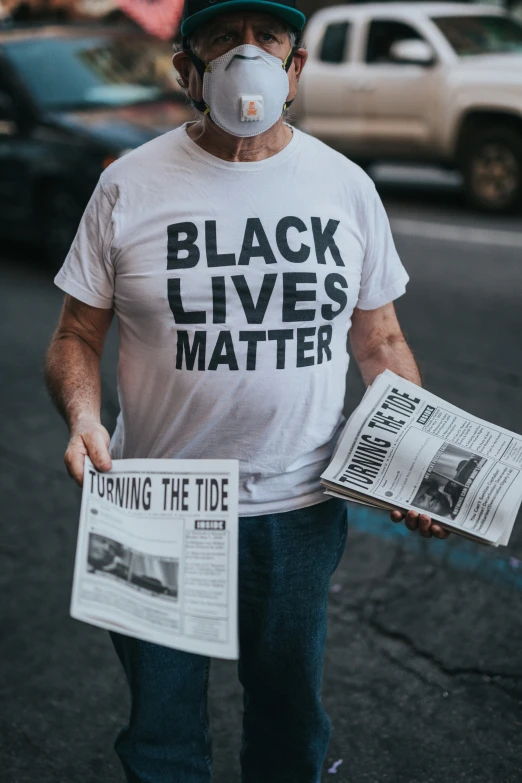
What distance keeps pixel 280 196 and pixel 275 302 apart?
203 mm

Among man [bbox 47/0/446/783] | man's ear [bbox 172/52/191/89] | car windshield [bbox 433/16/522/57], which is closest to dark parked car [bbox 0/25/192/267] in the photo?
car windshield [bbox 433/16/522/57]

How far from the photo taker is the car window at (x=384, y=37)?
430 inches

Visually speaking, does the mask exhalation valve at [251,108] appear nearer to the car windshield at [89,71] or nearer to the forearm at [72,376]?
the forearm at [72,376]

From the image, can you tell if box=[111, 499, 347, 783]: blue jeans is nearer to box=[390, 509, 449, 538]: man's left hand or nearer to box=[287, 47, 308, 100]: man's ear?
box=[390, 509, 449, 538]: man's left hand

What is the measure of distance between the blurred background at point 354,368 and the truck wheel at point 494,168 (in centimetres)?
2

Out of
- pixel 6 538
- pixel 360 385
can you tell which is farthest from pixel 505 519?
pixel 360 385

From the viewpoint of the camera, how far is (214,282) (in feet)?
6.31

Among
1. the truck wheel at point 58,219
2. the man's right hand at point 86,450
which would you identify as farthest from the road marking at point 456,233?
the man's right hand at point 86,450

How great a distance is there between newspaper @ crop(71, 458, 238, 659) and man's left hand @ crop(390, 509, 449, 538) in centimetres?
34

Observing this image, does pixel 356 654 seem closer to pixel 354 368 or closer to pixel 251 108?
pixel 251 108

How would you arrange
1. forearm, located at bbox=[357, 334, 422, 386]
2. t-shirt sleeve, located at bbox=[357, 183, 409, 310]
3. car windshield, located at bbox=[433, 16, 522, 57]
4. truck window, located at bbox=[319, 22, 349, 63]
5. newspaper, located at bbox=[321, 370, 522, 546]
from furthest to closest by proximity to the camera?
truck window, located at bbox=[319, 22, 349, 63], car windshield, located at bbox=[433, 16, 522, 57], forearm, located at bbox=[357, 334, 422, 386], t-shirt sleeve, located at bbox=[357, 183, 409, 310], newspaper, located at bbox=[321, 370, 522, 546]

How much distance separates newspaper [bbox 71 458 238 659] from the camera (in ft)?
5.64

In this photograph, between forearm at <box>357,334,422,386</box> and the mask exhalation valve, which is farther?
forearm at <box>357,334,422,386</box>

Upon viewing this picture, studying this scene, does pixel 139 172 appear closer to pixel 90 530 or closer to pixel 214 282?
pixel 214 282
